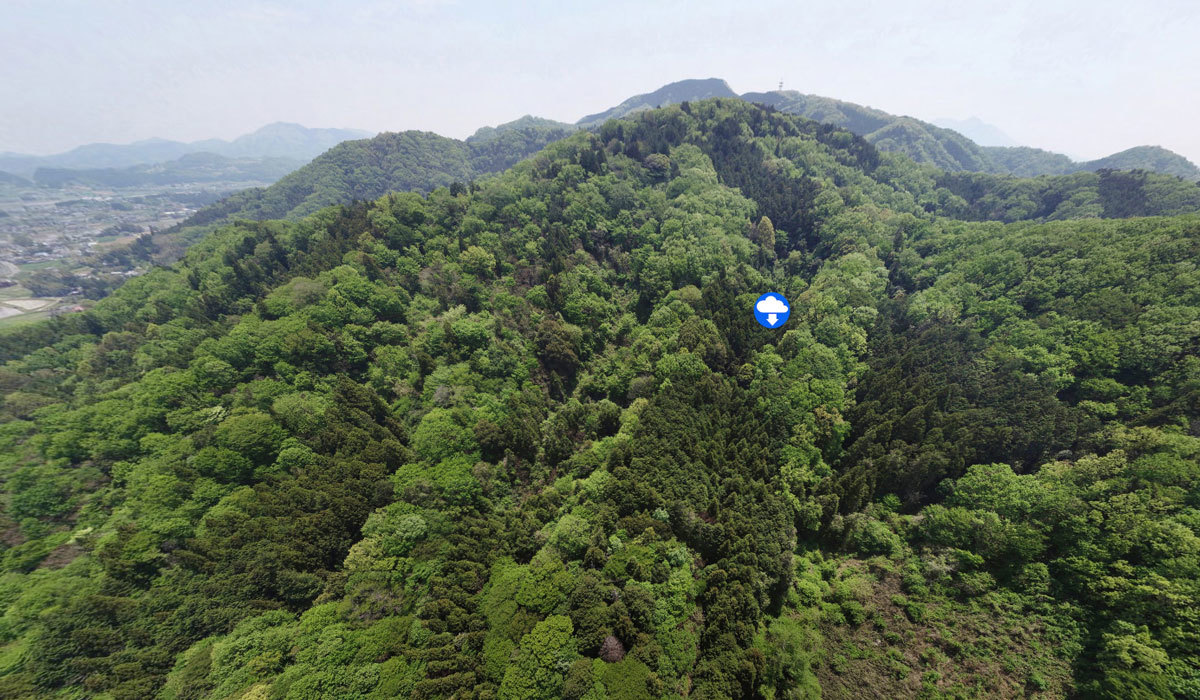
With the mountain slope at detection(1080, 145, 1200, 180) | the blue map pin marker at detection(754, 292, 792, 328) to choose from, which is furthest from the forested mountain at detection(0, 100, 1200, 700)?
the mountain slope at detection(1080, 145, 1200, 180)

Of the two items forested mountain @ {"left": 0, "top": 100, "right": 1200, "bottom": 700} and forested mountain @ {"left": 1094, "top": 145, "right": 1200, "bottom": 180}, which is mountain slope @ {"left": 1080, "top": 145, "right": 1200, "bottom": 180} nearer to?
forested mountain @ {"left": 1094, "top": 145, "right": 1200, "bottom": 180}

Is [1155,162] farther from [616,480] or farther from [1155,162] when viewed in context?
[616,480]

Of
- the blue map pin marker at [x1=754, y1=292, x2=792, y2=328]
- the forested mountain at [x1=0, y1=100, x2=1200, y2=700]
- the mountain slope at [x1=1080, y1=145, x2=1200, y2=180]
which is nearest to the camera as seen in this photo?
the forested mountain at [x1=0, y1=100, x2=1200, y2=700]

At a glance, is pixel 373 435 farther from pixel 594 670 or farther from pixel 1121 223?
pixel 1121 223

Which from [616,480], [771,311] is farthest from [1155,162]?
[616,480]

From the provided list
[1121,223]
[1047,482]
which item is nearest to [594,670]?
[1047,482]

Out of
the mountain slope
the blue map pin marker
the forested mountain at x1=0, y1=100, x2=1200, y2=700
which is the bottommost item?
the forested mountain at x1=0, y1=100, x2=1200, y2=700

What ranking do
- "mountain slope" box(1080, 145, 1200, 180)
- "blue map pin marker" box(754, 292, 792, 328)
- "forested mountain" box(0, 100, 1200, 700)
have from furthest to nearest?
"mountain slope" box(1080, 145, 1200, 180) < "blue map pin marker" box(754, 292, 792, 328) < "forested mountain" box(0, 100, 1200, 700)
